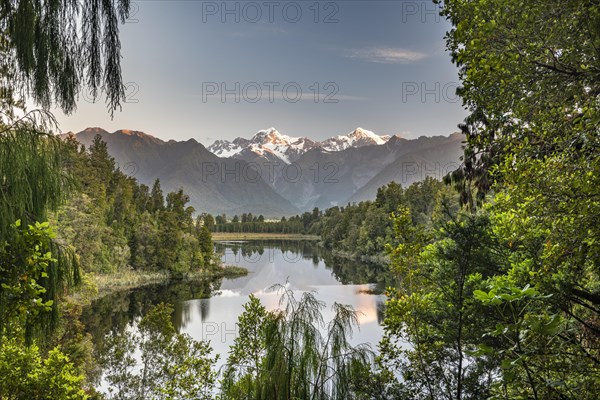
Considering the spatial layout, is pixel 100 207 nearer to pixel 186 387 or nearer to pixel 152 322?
pixel 152 322

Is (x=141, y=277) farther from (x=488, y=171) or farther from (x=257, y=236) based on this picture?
(x=257, y=236)

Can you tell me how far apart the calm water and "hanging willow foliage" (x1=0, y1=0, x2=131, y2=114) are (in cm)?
933

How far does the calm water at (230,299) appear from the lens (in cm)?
2329

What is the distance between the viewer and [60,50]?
10.9 ft

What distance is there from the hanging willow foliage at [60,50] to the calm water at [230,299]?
933 centimetres

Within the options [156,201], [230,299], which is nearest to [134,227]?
[156,201]

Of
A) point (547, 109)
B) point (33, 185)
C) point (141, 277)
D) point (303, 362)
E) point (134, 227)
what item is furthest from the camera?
point (134, 227)

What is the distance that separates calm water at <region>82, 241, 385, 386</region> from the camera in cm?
2329

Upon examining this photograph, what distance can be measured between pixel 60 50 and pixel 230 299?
3218cm

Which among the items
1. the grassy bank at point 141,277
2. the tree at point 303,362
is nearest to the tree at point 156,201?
the grassy bank at point 141,277

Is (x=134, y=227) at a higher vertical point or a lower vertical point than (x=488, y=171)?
lower

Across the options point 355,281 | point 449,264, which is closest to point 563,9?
point 449,264

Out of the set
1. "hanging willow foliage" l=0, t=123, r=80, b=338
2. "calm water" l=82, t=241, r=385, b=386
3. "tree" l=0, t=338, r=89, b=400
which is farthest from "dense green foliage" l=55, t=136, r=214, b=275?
"hanging willow foliage" l=0, t=123, r=80, b=338

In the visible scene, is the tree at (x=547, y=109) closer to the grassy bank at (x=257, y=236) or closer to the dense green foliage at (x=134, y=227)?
the dense green foliage at (x=134, y=227)
